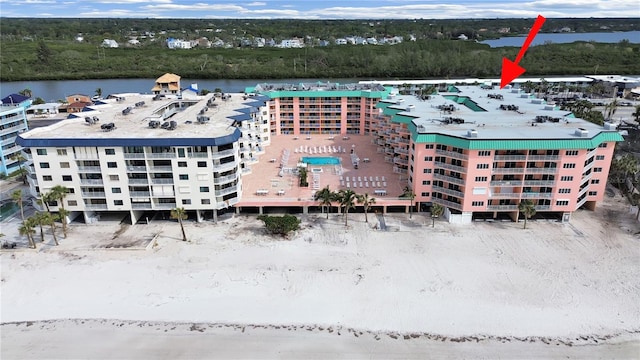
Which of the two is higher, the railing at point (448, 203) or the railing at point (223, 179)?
the railing at point (223, 179)

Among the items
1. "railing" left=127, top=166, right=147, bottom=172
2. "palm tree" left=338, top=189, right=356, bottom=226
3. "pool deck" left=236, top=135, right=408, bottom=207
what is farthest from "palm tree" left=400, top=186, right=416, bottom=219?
"railing" left=127, top=166, right=147, bottom=172

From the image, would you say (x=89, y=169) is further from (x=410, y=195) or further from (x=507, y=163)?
(x=507, y=163)

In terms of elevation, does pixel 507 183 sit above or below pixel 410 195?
above

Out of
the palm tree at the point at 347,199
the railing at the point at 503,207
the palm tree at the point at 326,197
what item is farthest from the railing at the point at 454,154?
the palm tree at the point at 326,197

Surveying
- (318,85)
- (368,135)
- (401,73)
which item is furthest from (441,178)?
(401,73)

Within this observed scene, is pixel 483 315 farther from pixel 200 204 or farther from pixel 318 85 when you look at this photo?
pixel 318 85

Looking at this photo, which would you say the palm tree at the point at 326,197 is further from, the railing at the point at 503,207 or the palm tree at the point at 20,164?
the palm tree at the point at 20,164

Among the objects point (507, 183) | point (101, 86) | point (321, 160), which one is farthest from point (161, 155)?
point (101, 86)

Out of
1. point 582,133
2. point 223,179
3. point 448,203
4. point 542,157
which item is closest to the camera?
point 582,133
